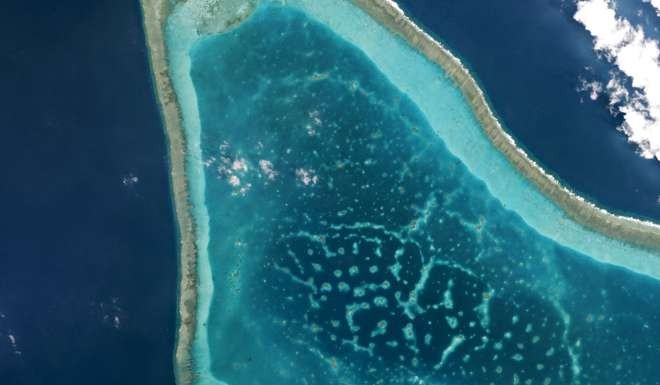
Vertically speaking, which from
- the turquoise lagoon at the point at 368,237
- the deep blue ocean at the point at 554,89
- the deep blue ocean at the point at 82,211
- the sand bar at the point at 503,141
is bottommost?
the deep blue ocean at the point at 82,211

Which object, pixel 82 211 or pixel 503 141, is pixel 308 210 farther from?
pixel 82 211

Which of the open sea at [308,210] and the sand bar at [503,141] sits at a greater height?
the sand bar at [503,141]

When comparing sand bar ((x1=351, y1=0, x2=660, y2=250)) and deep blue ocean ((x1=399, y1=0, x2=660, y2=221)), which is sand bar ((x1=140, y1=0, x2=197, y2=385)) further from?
deep blue ocean ((x1=399, y1=0, x2=660, y2=221))

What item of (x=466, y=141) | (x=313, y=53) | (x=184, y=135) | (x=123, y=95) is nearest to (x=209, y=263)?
(x=184, y=135)

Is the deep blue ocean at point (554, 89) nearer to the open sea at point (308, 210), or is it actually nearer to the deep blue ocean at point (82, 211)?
the open sea at point (308, 210)

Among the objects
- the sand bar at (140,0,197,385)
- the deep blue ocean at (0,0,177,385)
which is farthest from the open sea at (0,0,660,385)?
the sand bar at (140,0,197,385)

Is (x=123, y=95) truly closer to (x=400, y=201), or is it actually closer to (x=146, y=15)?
(x=146, y=15)

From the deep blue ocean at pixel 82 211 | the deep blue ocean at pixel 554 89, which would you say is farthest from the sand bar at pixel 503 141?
the deep blue ocean at pixel 82 211
